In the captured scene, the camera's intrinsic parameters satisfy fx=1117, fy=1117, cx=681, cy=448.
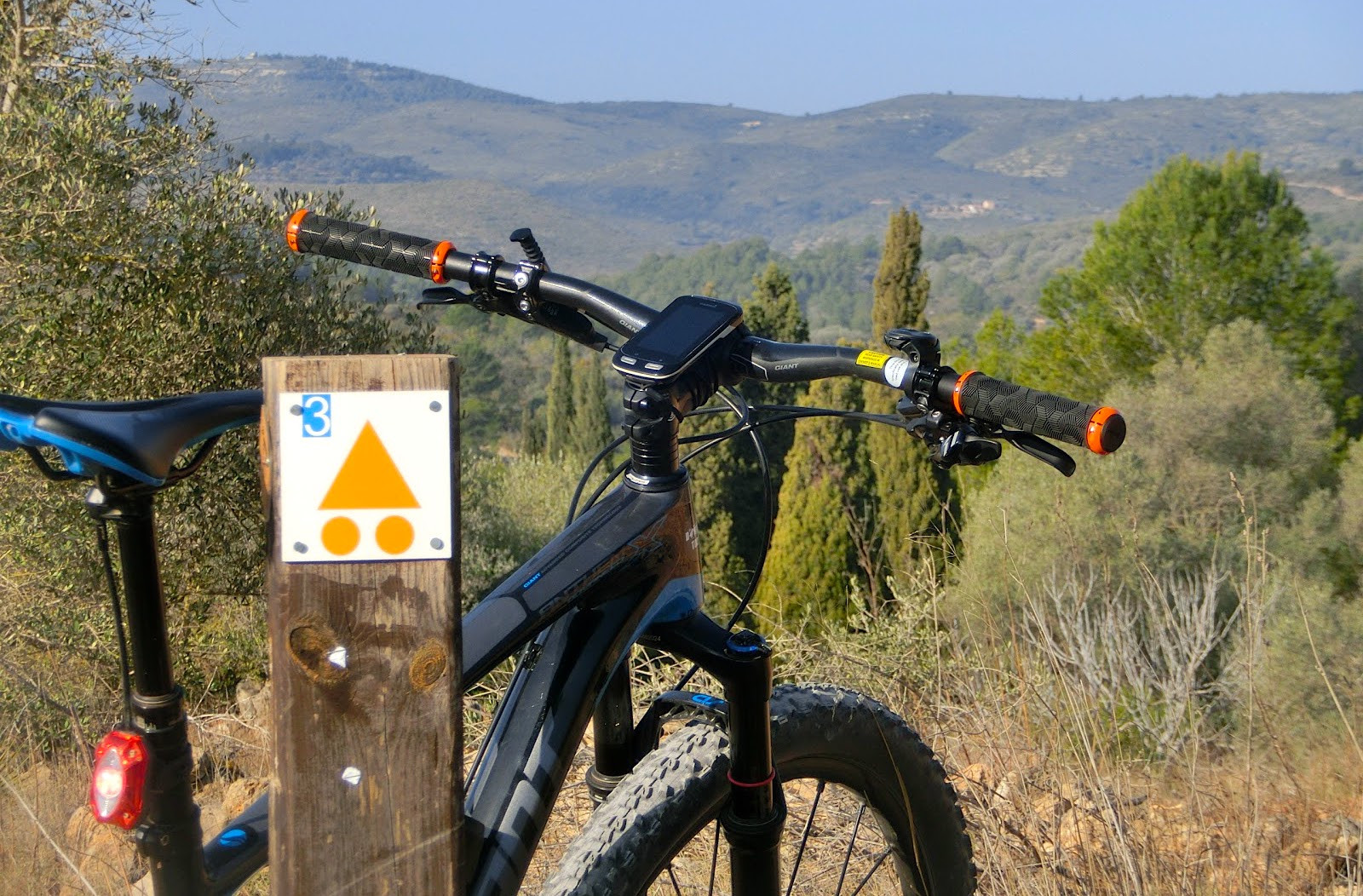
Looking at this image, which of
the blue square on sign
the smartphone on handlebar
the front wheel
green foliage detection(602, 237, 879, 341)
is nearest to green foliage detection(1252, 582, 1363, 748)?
the front wheel

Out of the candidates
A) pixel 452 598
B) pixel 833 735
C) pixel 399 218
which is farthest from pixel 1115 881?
pixel 399 218

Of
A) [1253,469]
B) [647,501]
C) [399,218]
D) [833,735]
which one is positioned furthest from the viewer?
[399,218]

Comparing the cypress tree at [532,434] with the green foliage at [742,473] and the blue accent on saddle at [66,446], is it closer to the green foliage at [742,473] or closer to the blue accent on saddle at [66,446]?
the green foliage at [742,473]

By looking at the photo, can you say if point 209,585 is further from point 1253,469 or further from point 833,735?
point 1253,469

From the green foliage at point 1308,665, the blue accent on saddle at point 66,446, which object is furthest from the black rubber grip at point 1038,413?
the green foliage at point 1308,665

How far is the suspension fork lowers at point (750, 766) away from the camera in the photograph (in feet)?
5.66

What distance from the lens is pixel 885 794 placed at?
2.08m

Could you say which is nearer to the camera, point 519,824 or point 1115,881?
point 519,824

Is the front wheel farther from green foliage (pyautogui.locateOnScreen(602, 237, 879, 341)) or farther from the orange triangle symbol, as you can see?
green foliage (pyautogui.locateOnScreen(602, 237, 879, 341))

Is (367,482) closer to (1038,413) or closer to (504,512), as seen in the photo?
(1038,413)

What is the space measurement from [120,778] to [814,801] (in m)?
1.22

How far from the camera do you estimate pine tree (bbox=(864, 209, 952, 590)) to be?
19141mm

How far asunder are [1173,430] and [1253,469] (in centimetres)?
173

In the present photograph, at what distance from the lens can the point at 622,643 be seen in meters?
1.74
